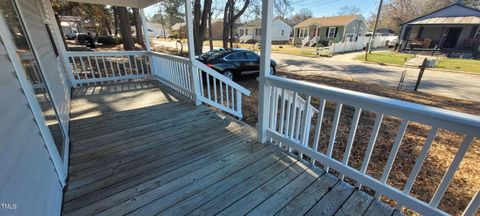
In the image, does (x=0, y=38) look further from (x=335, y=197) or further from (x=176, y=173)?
(x=335, y=197)

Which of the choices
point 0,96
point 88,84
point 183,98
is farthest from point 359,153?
point 88,84

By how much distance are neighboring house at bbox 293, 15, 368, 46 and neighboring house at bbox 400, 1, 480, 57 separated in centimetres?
546

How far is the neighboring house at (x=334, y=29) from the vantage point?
23.5 m

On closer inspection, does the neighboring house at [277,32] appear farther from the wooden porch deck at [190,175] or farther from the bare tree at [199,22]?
the wooden porch deck at [190,175]

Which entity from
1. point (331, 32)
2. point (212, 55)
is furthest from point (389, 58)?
point (212, 55)

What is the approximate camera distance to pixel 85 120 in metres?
3.29

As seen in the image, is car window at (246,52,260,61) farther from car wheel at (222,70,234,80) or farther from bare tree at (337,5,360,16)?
bare tree at (337,5,360,16)

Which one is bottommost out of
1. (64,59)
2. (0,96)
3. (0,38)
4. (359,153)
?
(359,153)

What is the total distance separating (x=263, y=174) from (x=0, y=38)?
2224 mm

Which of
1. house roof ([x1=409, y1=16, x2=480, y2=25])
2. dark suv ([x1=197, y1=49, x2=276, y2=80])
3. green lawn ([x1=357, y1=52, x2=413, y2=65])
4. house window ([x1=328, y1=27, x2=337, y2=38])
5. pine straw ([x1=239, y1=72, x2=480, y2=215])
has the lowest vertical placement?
green lawn ([x1=357, y1=52, x2=413, y2=65])

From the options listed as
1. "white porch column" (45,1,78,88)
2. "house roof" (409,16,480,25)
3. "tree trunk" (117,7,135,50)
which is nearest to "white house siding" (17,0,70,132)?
"white porch column" (45,1,78,88)

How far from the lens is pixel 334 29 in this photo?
2439 cm

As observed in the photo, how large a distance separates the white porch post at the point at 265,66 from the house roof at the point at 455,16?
2164 centimetres

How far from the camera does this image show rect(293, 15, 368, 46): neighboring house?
23.5m
